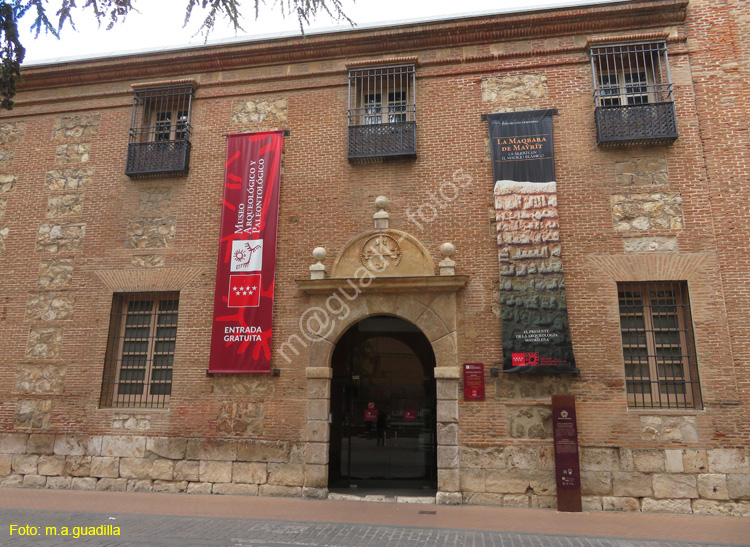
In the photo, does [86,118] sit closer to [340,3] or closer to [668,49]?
[340,3]

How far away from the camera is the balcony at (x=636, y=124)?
28.8ft

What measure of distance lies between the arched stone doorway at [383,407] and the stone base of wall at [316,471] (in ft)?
3.55

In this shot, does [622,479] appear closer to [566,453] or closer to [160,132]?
[566,453]

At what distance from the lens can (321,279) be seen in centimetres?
909

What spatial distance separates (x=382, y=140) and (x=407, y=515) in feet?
20.8

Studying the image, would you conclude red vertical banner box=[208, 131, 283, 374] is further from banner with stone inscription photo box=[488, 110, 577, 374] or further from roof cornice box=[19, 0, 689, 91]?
banner with stone inscription photo box=[488, 110, 577, 374]

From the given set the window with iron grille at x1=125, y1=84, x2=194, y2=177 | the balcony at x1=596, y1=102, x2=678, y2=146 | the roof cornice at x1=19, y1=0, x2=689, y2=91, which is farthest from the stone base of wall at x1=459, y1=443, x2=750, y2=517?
the window with iron grille at x1=125, y1=84, x2=194, y2=177

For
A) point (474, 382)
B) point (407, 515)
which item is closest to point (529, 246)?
point (474, 382)

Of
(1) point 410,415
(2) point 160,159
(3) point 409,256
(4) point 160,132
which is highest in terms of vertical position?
(4) point 160,132

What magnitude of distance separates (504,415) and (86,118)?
404 inches

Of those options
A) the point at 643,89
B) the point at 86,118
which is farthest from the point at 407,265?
the point at 86,118

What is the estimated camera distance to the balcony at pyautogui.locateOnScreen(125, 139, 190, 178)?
10.2 metres

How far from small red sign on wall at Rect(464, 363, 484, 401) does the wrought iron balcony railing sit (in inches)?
155

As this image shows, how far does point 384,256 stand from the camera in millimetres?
9164
